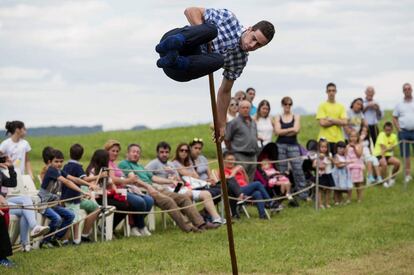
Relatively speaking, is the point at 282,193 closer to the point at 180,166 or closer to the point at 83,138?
the point at 180,166

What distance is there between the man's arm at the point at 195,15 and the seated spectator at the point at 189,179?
503 centimetres

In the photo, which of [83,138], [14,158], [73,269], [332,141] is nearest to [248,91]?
[332,141]

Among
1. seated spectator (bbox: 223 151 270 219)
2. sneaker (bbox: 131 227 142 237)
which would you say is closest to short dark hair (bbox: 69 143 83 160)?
sneaker (bbox: 131 227 142 237)

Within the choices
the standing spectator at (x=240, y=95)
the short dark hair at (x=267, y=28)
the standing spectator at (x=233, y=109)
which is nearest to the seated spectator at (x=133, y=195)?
the standing spectator at (x=233, y=109)

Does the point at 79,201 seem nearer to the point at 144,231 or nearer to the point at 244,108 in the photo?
the point at 144,231

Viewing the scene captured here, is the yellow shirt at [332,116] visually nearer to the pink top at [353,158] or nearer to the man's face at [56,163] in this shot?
the pink top at [353,158]

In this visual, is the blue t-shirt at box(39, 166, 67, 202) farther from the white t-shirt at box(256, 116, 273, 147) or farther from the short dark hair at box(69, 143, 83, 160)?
the white t-shirt at box(256, 116, 273, 147)

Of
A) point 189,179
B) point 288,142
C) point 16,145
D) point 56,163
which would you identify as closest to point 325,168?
point 288,142

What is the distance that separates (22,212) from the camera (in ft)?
36.6

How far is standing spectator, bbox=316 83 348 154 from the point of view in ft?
54.3

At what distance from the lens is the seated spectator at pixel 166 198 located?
41.6 ft

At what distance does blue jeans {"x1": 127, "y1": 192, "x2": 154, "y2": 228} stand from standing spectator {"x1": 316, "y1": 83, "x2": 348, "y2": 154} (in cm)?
510

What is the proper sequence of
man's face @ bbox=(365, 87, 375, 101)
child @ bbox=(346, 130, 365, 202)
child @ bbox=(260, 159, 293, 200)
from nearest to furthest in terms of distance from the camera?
child @ bbox=(260, 159, 293, 200)
child @ bbox=(346, 130, 365, 202)
man's face @ bbox=(365, 87, 375, 101)

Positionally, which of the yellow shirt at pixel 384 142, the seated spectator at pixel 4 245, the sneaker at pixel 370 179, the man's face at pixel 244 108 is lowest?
the sneaker at pixel 370 179
